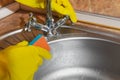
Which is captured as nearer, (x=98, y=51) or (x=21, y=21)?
(x=98, y=51)

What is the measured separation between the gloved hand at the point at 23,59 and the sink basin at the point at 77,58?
13 cm

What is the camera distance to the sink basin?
0.93 meters

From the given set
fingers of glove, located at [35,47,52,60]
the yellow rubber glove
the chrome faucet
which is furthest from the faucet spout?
the yellow rubber glove

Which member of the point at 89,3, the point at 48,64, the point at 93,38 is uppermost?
the point at 89,3

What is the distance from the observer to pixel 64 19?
3.15ft

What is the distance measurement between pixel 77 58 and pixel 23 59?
296 millimetres

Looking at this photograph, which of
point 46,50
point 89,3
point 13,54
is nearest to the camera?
point 13,54

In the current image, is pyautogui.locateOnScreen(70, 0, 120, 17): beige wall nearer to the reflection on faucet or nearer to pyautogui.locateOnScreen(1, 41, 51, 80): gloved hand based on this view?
the reflection on faucet

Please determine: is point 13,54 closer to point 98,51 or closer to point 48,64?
point 48,64

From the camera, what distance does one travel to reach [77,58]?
3.23ft

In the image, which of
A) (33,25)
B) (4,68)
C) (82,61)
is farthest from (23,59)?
(82,61)

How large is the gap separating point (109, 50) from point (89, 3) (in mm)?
220

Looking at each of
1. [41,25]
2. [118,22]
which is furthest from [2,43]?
[118,22]

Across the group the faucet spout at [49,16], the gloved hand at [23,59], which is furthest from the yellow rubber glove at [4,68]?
the faucet spout at [49,16]
